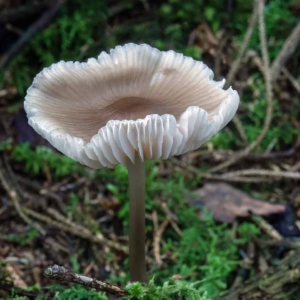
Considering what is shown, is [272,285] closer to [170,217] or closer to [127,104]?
[170,217]

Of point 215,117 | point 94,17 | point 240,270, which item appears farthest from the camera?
point 94,17

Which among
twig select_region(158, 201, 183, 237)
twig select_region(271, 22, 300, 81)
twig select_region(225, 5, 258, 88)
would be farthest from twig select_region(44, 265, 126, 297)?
twig select_region(271, 22, 300, 81)

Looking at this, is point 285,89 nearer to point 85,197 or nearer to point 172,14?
point 172,14

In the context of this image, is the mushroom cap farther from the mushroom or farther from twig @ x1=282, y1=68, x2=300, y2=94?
twig @ x1=282, y1=68, x2=300, y2=94

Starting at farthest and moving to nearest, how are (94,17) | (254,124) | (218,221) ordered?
1. (94,17)
2. (254,124)
3. (218,221)

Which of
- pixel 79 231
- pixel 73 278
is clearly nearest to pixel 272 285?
pixel 73 278

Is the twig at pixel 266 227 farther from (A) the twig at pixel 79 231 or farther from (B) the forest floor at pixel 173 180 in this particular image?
(A) the twig at pixel 79 231

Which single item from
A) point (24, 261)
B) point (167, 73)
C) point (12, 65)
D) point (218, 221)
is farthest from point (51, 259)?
point (12, 65)
